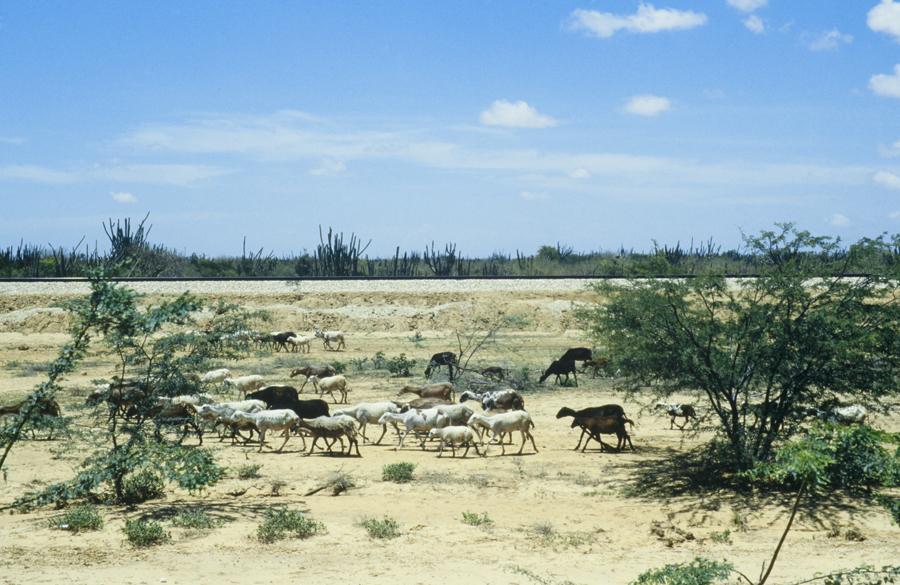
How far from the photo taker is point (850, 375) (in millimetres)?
16938

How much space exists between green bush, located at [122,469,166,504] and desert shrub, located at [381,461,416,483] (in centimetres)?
392

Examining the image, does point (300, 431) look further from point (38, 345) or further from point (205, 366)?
point (38, 345)

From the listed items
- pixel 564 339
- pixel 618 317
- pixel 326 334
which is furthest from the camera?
pixel 564 339

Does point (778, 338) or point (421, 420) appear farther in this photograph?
point (421, 420)

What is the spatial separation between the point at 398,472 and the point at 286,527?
12.6 ft

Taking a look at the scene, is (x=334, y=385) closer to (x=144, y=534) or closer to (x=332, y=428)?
(x=332, y=428)

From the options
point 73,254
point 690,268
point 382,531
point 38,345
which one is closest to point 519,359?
point 690,268

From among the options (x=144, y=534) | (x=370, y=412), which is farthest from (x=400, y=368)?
(x=144, y=534)

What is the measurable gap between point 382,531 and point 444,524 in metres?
1.16

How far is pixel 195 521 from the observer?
553 inches

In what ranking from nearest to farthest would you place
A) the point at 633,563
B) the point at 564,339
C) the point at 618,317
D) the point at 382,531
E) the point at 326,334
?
the point at 633,563 → the point at 382,531 → the point at 618,317 → the point at 326,334 → the point at 564,339

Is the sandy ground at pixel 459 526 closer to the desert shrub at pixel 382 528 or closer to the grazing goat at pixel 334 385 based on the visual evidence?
the desert shrub at pixel 382 528

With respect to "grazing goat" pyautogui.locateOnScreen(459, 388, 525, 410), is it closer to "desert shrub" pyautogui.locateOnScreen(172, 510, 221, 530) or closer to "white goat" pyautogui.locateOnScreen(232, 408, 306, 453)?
"white goat" pyautogui.locateOnScreen(232, 408, 306, 453)

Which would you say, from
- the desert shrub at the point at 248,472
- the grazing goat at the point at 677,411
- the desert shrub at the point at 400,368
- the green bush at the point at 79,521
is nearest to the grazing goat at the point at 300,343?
the desert shrub at the point at 400,368
